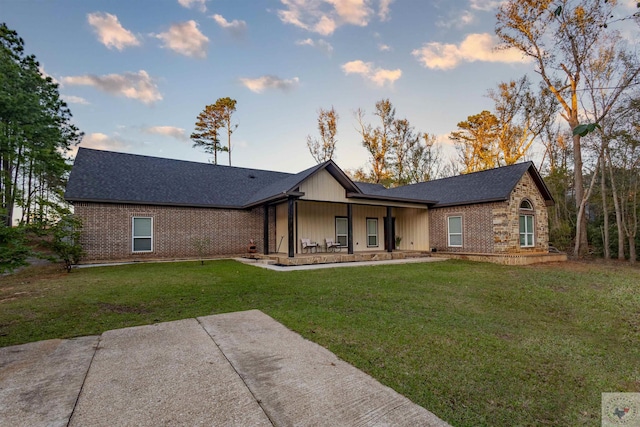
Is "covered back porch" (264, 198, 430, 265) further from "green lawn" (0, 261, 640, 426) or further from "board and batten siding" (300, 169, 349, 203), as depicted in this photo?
"green lawn" (0, 261, 640, 426)

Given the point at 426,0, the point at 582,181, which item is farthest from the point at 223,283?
the point at 582,181

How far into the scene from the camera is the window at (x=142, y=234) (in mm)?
12930

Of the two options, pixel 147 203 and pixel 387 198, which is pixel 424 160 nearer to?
pixel 387 198

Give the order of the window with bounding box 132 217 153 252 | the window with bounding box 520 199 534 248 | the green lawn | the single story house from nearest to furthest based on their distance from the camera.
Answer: the green lawn
the single story house
the window with bounding box 132 217 153 252
the window with bounding box 520 199 534 248

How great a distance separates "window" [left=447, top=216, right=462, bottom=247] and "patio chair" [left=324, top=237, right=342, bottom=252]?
18.3 ft

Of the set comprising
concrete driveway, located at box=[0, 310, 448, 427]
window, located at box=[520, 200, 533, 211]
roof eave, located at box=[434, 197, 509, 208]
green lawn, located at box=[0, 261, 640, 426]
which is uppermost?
roof eave, located at box=[434, 197, 509, 208]

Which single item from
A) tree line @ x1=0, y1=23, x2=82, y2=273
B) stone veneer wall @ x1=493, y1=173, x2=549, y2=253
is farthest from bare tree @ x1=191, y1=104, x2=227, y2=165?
stone veneer wall @ x1=493, y1=173, x2=549, y2=253

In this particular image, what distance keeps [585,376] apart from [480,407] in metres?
1.53

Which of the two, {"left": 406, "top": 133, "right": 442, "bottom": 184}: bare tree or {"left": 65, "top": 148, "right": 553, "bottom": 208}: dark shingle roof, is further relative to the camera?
{"left": 406, "top": 133, "right": 442, "bottom": 184}: bare tree

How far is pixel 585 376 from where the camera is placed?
3.12m

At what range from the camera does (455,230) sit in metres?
15.2

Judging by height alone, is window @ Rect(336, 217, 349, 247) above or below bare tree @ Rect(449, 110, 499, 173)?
below

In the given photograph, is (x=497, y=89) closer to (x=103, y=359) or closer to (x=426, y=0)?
(x=426, y=0)

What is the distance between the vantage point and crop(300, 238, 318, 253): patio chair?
1465 cm
